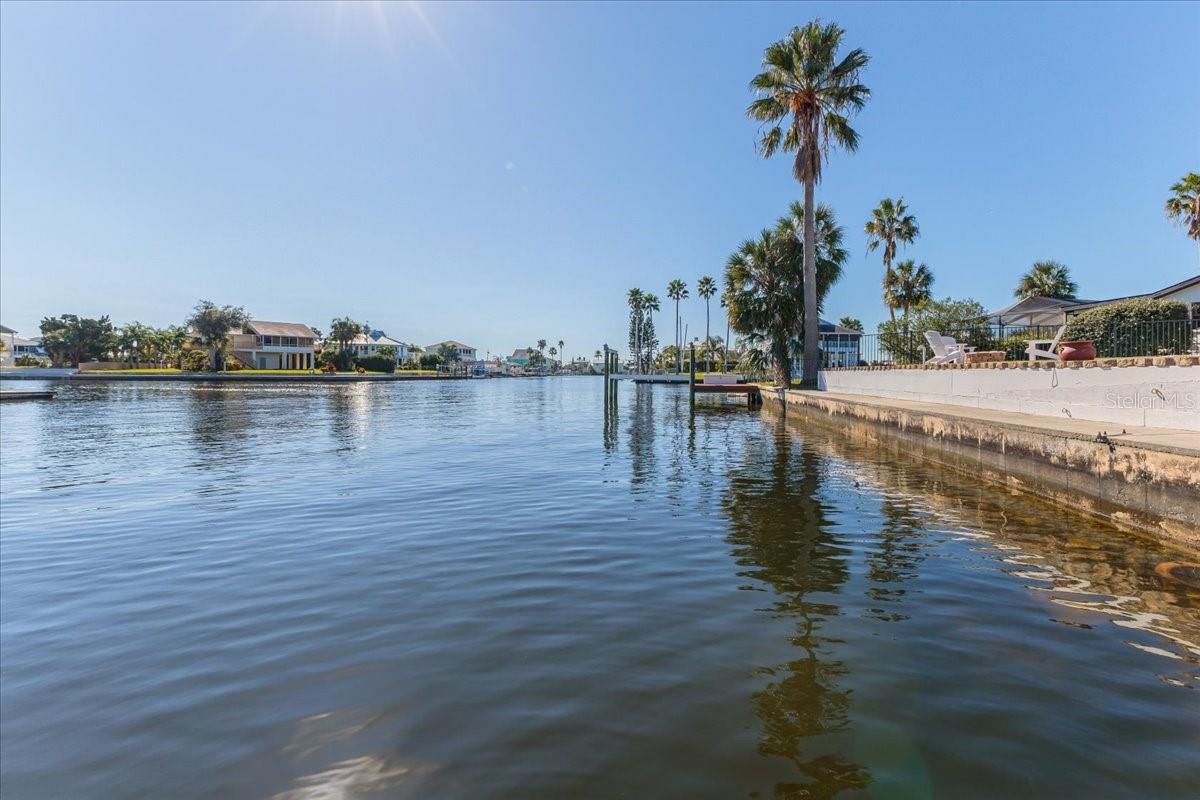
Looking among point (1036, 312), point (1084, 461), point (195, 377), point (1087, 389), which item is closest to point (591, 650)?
point (1084, 461)

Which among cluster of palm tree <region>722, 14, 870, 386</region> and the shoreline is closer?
cluster of palm tree <region>722, 14, 870, 386</region>

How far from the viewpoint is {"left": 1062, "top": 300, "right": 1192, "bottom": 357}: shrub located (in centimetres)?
1223

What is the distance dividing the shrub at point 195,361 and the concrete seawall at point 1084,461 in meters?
95.8

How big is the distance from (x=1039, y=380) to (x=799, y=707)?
437 inches

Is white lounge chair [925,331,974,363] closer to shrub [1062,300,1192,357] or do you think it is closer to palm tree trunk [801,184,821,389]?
shrub [1062,300,1192,357]

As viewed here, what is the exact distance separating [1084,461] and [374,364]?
103408 mm

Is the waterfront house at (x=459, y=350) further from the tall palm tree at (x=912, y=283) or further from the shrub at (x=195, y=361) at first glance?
the tall palm tree at (x=912, y=283)

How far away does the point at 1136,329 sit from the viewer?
44.7 ft

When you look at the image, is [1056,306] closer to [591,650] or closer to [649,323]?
[591,650]

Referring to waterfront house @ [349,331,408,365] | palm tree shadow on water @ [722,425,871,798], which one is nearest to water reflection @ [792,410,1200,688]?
palm tree shadow on water @ [722,425,871,798]

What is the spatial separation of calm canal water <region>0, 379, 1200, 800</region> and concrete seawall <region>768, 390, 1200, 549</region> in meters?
0.43

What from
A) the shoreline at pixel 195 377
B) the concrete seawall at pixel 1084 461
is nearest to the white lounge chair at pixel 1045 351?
the concrete seawall at pixel 1084 461

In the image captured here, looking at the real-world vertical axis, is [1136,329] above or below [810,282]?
below

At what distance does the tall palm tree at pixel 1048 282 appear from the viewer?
132 ft
